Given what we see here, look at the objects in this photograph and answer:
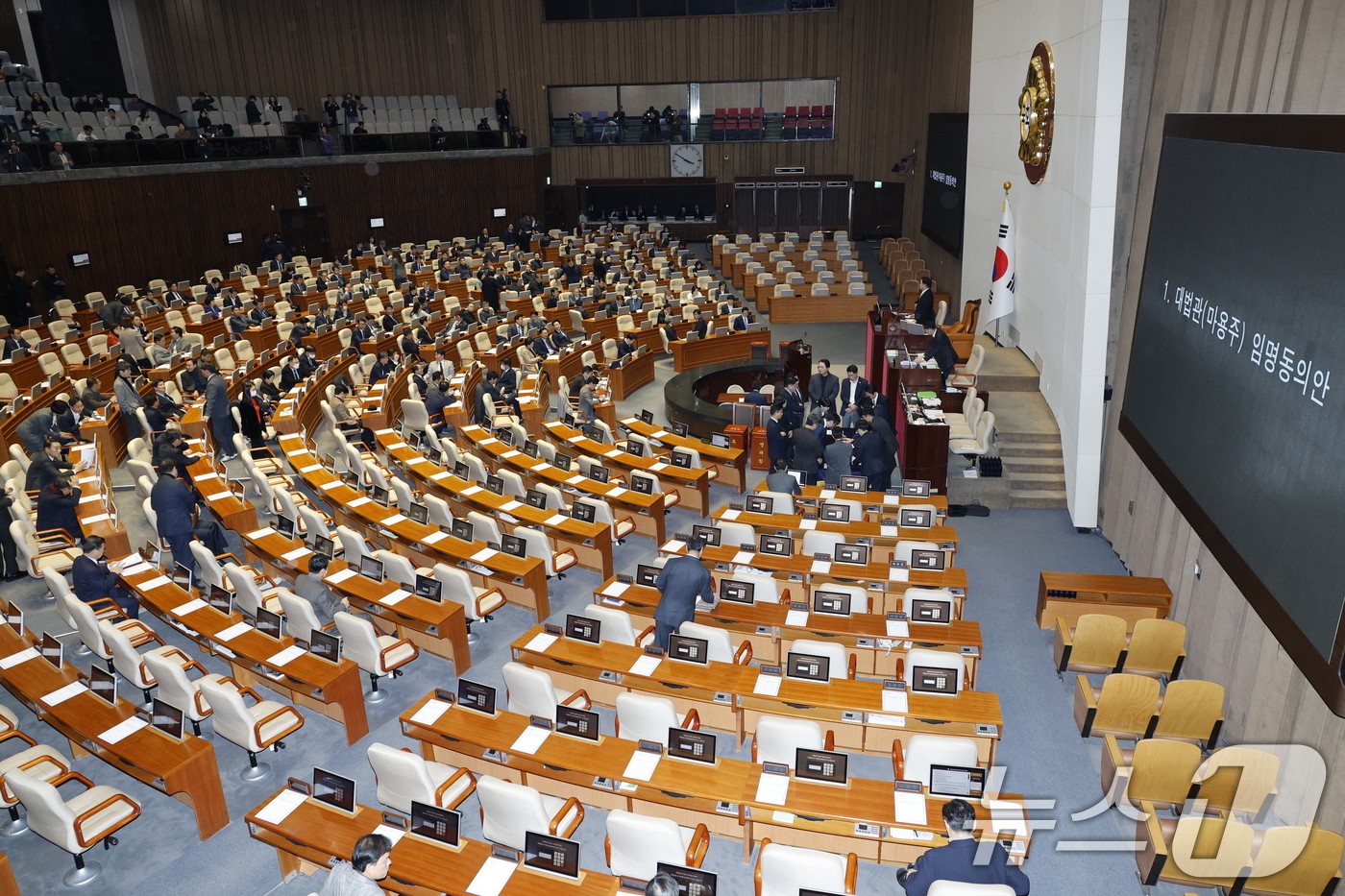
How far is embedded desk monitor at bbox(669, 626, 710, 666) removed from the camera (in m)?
7.40

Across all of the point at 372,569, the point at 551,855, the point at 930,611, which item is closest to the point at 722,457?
the point at 930,611

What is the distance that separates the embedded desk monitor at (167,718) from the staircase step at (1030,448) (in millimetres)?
10599

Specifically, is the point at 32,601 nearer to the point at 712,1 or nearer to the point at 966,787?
the point at 966,787

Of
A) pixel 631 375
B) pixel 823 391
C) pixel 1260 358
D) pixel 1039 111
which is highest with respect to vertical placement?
pixel 1039 111

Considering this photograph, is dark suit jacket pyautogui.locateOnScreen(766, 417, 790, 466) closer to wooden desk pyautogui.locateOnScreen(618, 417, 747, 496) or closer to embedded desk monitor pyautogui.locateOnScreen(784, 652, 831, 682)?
wooden desk pyautogui.locateOnScreen(618, 417, 747, 496)

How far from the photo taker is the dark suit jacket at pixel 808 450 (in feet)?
40.9

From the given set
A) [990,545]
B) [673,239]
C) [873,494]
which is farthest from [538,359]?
[673,239]

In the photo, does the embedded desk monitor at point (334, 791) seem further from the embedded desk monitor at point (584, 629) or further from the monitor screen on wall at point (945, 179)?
the monitor screen on wall at point (945, 179)

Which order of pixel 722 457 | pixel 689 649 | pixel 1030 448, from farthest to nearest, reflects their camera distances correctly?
pixel 722 457 < pixel 1030 448 < pixel 689 649

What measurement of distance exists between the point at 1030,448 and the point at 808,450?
3259 mm

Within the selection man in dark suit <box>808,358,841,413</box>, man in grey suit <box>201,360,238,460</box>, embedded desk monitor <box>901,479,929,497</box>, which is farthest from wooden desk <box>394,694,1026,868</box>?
man in grey suit <box>201,360,238,460</box>

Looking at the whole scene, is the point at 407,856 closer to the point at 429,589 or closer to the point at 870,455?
the point at 429,589

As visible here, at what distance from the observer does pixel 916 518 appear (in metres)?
10.4

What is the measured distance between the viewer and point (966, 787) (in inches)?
223
